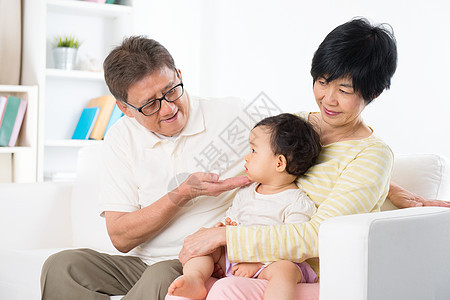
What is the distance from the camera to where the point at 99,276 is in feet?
5.75

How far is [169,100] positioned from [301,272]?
2.25 feet

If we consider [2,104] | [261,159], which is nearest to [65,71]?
[2,104]

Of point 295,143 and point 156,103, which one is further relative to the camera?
point 156,103

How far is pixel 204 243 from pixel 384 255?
475 mm

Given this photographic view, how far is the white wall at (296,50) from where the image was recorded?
217 cm

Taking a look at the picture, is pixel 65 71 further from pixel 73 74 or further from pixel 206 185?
pixel 206 185

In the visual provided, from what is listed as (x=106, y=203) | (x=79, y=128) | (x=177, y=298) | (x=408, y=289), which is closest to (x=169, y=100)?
(x=106, y=203)

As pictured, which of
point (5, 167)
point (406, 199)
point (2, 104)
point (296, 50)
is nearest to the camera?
point (406, 199)

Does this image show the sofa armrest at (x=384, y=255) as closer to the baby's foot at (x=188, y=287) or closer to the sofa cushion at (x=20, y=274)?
the baby's foot at (x=188, y=287)

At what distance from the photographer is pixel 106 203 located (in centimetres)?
183

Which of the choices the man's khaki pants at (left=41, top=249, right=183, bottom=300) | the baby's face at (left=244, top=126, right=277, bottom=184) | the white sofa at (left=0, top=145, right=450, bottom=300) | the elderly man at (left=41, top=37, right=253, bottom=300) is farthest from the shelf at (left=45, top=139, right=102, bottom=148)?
the baby's face at (left=244, top=126, right=277, bottom=184)

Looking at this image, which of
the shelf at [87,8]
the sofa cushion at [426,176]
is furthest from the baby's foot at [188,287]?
the shelf at [87,8]

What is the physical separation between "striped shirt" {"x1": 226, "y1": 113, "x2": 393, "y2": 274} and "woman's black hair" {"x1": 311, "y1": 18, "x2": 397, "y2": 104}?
6.8 inches

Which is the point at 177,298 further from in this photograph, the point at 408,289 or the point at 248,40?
the point at 248,40
